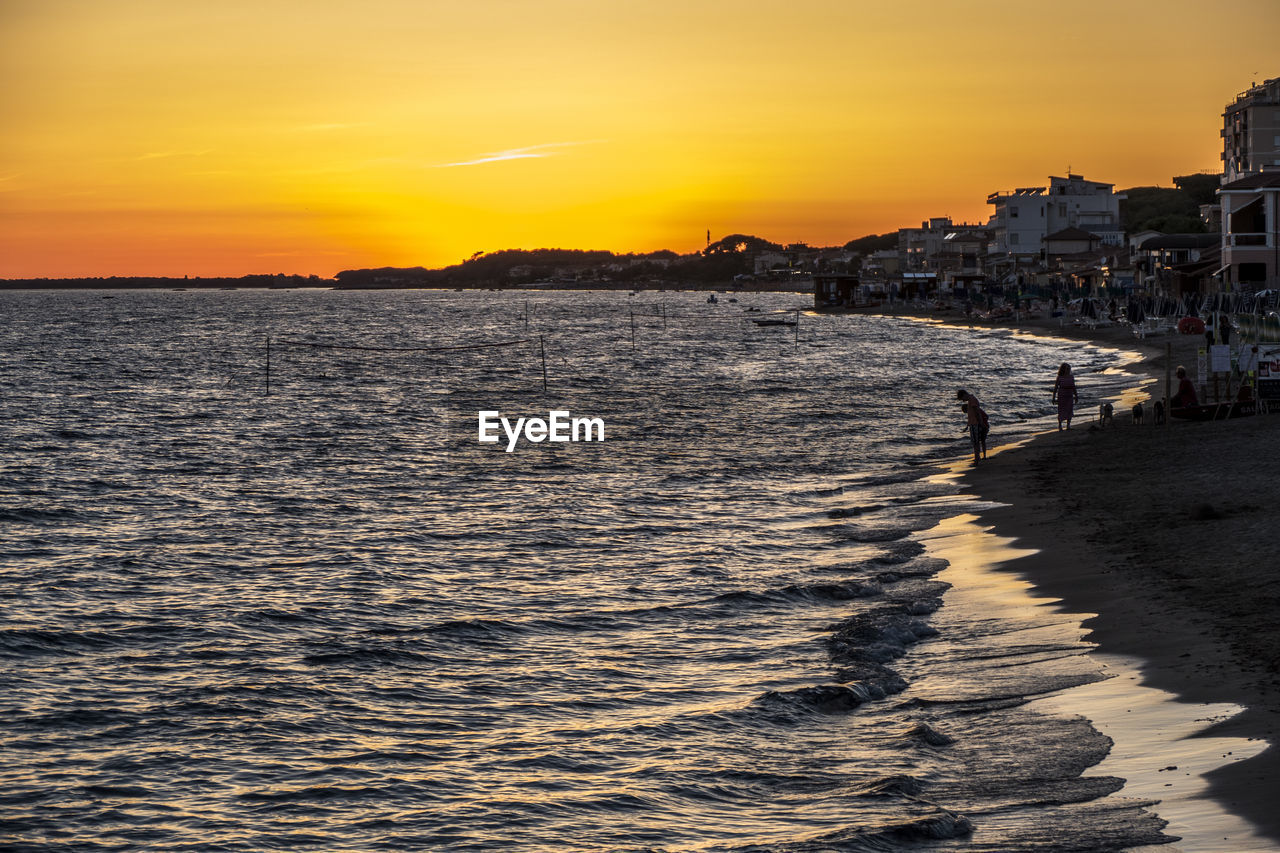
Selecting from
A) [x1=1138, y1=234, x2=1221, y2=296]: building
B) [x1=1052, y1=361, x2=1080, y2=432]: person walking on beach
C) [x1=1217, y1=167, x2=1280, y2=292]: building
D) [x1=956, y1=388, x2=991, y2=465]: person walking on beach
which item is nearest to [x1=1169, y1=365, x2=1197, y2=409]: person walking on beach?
[x1=1052, y1=361, x2=1080, y2=432]: person walking on beach

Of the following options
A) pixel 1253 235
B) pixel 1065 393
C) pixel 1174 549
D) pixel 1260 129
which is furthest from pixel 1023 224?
pixel 1174 549

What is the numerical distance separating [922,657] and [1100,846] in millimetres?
6309

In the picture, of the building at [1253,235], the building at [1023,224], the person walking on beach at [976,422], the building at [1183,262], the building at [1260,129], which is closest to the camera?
the person walking on beach at [976,422]

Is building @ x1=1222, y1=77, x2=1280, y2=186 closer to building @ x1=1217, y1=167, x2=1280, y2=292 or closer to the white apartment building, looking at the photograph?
building @ x1=1217, y1=167, x2=1280, y2=292

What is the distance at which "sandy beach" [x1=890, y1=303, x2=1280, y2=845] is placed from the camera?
13.3m

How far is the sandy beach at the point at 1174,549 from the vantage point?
43.6 ft

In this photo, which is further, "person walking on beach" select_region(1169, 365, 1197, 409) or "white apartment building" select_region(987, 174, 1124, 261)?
"white apartment building" select_region(987, 174, 1124, 261)

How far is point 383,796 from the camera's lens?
12.9 m

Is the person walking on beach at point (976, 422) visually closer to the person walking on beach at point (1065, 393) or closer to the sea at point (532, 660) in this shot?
the sea at point (532, 660)

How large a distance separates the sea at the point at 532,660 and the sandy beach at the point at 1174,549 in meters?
0.93

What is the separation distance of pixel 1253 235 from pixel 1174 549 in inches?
2866

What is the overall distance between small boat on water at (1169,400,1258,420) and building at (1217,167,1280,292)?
175 feet

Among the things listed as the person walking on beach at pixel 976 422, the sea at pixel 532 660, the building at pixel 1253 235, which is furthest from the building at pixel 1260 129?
the person walking on beach at pixel 976 422

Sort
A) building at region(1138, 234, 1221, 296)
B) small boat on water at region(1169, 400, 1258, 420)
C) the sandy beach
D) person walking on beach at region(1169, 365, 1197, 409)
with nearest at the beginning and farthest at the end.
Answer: the sandy beach, small boat on water at region(1169, 400, 1258, 420), person walking on beach at region(1169, 365, 1197, 409), building at region(1138, 234, 1221, 296)
